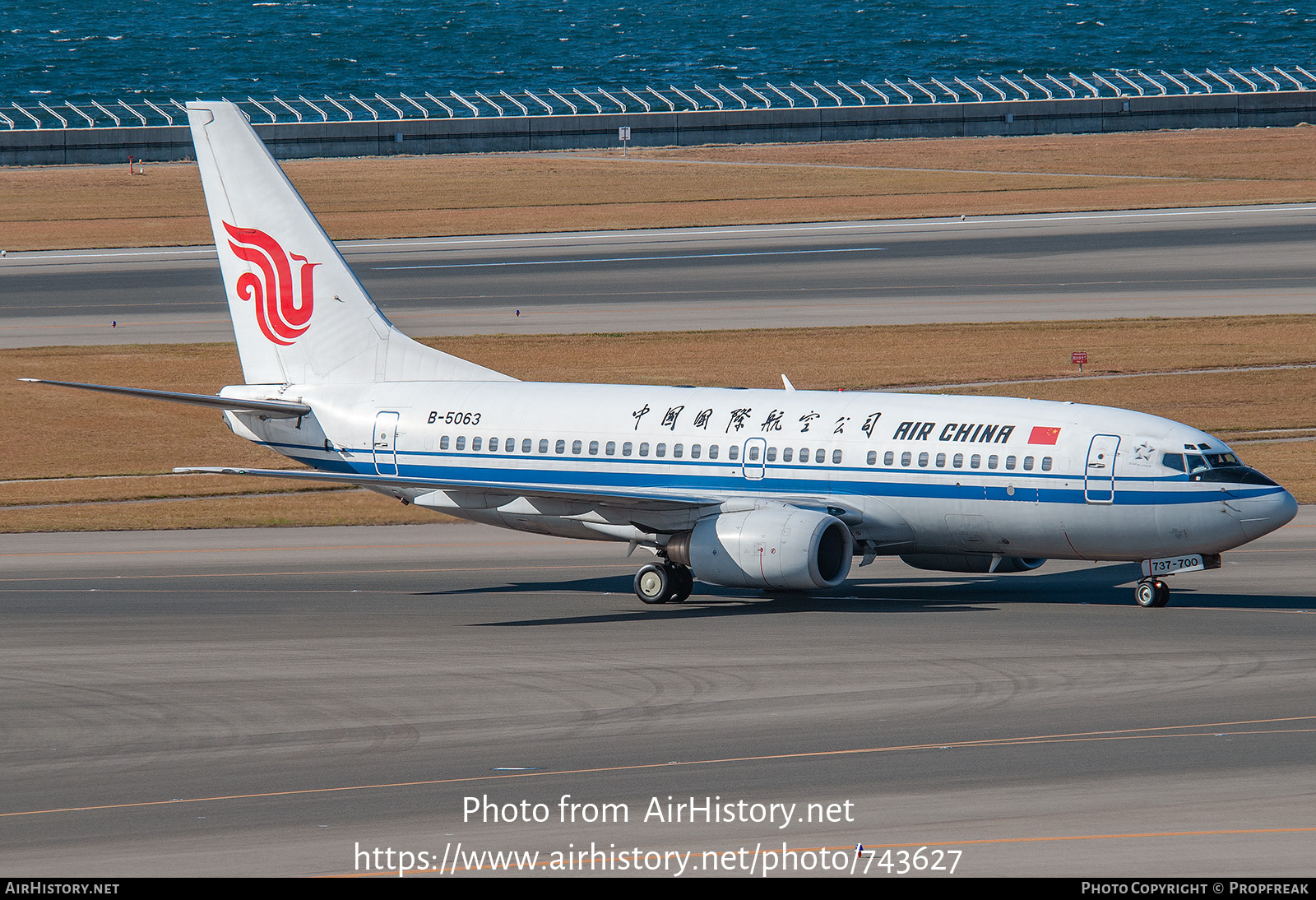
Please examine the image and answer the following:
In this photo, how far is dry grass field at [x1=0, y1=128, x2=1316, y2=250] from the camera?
335 feet

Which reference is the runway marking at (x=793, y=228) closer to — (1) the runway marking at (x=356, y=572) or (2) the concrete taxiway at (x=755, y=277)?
(2) the concrete taxiway at (x=755, y=277)

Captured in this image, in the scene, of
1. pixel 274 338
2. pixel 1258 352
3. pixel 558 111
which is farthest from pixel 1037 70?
pixel 274 338

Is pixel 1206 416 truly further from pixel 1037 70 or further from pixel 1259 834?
pixel 1037 70

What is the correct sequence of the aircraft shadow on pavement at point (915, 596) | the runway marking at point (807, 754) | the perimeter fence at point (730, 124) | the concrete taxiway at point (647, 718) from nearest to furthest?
1. the concrete taxiway at point (647, 718)
2. the runway marking at point (807, 754)
3. the aircraft shadow on pavement at point (915, 596)
4. the perimeter fence at point (730, 124)

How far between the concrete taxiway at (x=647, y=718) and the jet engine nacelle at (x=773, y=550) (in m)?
1.06

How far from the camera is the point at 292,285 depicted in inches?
1663

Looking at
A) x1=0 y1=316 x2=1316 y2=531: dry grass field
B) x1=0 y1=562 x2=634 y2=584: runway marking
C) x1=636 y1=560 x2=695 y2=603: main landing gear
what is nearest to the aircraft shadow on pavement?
x1=636 y1=560 x2=695 y2=603: main landing gear

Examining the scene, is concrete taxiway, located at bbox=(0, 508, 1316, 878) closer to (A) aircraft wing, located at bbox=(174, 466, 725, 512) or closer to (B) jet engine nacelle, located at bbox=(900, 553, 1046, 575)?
(B) jet engine nacelle, located at bbox=(900, 553, 1046, 575)

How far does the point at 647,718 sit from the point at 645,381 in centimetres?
3934

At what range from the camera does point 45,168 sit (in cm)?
11769

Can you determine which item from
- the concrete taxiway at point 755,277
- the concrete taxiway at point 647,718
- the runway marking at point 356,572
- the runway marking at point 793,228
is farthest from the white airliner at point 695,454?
the runway marking at point 793,228

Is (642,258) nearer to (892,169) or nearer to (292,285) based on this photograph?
(892,169)

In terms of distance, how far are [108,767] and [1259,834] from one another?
14806 mm

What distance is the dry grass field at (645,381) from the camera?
169ft
